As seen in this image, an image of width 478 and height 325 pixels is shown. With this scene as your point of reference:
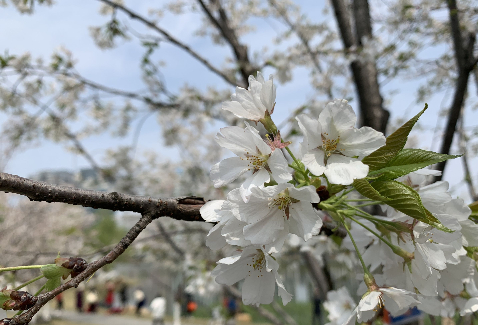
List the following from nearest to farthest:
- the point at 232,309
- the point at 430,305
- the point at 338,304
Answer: the point at 430,305, the point at 338,304, the point at 232,309

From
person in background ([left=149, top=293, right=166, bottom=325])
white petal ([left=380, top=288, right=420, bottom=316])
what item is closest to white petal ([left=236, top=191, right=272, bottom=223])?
white petal ([left=380, top=288, right=420, bottom=316])

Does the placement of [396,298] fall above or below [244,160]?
below

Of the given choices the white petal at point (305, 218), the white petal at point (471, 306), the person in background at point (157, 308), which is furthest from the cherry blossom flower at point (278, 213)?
the person in background at point (157, 308)

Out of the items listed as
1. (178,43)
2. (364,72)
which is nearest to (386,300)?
(364,72)

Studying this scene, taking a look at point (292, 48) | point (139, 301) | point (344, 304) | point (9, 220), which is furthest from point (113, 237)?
point (344, 304)

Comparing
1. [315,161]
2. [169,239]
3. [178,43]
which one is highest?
[178,43]

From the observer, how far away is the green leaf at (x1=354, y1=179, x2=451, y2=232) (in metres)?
0.66

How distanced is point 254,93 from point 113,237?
30720 millimetres

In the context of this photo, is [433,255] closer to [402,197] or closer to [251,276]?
[402,197]

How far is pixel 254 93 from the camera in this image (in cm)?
83

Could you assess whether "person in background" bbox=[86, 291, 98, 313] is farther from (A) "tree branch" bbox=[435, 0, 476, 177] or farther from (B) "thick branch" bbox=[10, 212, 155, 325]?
(B) "thick branch" bbox=[10, 212, 155, 325]

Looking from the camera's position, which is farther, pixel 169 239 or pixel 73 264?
pixel 169 239

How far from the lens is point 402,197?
2.21ft

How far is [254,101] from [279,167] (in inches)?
8.0
